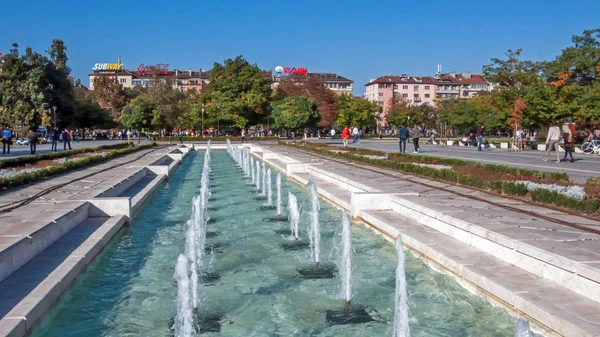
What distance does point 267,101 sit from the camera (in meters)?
56.8

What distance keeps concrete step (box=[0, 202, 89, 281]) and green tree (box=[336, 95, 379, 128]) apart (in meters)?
65.6

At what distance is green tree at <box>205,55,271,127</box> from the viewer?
176 feet

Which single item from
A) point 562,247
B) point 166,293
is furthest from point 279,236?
point 562,247

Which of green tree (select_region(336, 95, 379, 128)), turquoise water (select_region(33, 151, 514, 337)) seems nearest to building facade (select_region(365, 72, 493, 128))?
green tree (select_region(336, 95, 379, 128))

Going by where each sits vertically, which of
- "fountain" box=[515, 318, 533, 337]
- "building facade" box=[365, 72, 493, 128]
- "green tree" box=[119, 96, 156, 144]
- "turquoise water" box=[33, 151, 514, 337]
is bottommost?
"turquoise water" box=[33, 151, 514, 337]

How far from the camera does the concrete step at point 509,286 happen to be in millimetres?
3910

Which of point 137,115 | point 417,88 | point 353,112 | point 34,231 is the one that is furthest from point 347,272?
point 417,88

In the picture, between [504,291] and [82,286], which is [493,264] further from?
[82,286]

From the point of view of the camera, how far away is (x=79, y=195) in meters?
9.42

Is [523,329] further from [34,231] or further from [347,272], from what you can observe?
[34,231]

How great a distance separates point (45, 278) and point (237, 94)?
5213 cm

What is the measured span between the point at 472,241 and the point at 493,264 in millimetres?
846

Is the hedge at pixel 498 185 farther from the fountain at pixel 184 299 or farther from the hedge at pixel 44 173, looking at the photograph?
the hedge at pixel 44 173

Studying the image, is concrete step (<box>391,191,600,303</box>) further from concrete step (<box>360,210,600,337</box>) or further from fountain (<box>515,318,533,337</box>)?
fountain (<box>515,318,533,337</box>)
